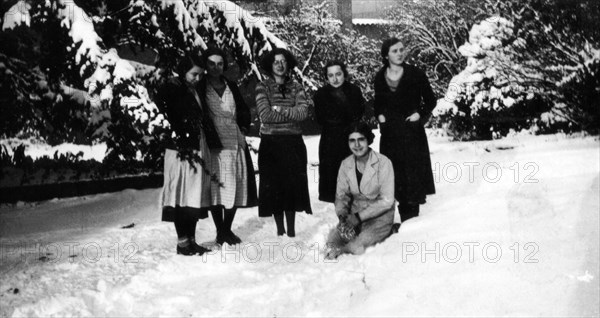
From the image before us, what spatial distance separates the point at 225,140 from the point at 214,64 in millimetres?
679

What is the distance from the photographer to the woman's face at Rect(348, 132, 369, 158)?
452 centimetres

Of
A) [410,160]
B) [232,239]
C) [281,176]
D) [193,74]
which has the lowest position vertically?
[232,239]

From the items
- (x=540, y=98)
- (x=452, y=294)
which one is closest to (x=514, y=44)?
(x=540, y=98)

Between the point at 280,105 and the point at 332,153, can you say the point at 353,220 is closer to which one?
the point at 332,153

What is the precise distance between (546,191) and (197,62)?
3325 mm

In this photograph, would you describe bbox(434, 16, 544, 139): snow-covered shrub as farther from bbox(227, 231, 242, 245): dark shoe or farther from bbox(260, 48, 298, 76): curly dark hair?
bbox(227, 231, 242, 245): dark shoe

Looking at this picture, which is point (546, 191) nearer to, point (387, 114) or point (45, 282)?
point (387, 114)

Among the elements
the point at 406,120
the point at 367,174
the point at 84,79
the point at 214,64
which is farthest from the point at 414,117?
the point at 84,79

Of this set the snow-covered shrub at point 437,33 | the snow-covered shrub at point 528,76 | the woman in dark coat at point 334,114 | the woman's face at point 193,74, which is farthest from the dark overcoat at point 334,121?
the snow-covered shrub at point 437,33

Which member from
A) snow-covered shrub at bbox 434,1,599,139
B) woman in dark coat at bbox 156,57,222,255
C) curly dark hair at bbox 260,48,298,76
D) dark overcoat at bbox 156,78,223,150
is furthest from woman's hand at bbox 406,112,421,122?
snow-covered shrub at bbox 434,1,599,139

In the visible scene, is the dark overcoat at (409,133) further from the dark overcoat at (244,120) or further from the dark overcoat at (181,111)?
the dark overcoat at (181,111)

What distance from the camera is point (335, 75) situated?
5066 mm

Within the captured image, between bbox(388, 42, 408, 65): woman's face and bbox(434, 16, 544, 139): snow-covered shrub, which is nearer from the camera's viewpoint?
bbox(388, 42, 408, 65): woman's face

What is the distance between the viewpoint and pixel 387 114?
194 inches
